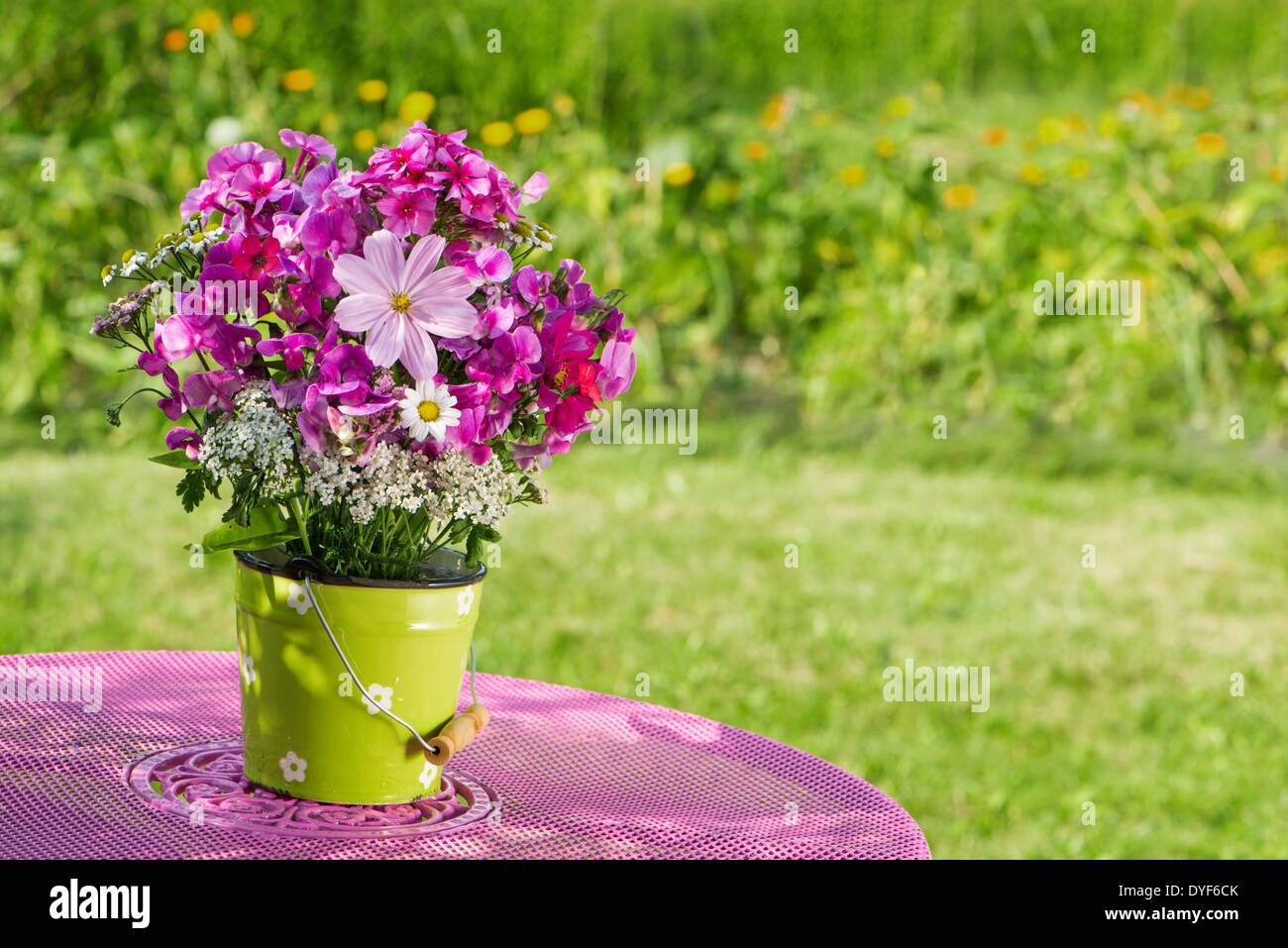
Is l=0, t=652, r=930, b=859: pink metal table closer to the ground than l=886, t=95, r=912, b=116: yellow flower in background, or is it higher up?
closer to the ground

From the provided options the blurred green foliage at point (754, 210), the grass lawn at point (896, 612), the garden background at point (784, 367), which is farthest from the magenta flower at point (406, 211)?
the blurred green foliage at point (754, 210)

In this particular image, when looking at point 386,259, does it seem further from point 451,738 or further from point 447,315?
point 451,738

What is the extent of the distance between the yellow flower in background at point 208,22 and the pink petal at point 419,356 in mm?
4196

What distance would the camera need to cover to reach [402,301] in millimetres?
1086

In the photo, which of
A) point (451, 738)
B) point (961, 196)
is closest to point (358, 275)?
point (451, 738)

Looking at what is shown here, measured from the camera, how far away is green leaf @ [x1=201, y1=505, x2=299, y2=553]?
1169mm

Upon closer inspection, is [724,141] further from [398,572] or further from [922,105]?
[398,572]

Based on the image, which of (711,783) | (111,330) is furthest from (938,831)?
(111,330)

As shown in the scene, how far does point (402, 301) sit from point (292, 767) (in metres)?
0.43

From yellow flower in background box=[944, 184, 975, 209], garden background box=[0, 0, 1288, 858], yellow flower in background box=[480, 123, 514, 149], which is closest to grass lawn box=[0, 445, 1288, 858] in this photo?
garden background box=[0, 0, 1288, 858]

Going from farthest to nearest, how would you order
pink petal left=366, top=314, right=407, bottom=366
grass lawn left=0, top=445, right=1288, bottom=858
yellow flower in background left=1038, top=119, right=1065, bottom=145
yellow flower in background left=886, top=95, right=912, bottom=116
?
yellow flower in background left=886, top=95, right=912, bottom=116, yellow flower in background left=1038, top=119, right=1065, bottom=145, grass lawn left=0, top=445, right=1288, bottom=858, pink petal left=366, top=314, right=407, bottom=366

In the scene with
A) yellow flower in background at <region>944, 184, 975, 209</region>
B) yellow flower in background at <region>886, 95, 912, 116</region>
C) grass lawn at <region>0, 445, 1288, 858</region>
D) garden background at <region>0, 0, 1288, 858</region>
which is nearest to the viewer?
grass lawn at <region>0, 445, 1288, 858</region>

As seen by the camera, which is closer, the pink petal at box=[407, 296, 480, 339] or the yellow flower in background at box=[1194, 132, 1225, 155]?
the pink petal at box=[407, 296, 480, 339]

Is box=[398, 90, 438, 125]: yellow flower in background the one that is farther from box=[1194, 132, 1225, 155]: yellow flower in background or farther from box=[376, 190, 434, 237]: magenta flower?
box=[376, 190, 434, 237]: magenta flower
